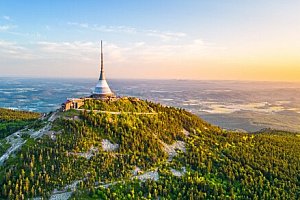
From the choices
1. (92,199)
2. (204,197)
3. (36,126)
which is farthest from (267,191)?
(36,126)

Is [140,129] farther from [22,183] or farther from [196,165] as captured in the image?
[22,183]

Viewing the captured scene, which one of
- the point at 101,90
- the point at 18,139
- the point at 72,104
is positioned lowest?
the point at 18,139

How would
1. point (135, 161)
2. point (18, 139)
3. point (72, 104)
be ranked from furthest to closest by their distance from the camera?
point (72, 104) → point (18, 139) → point (135, 161)

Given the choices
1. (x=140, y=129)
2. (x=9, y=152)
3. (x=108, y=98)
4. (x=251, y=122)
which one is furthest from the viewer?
(x=251, y=122)

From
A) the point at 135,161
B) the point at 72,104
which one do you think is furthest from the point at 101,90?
the point at 135,161

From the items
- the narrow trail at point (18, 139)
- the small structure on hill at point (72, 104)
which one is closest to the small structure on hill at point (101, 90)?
the small structure on hill at point (72, 104)

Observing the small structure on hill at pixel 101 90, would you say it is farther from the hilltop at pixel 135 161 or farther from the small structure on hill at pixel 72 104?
the small structure on hill at pixel 72 104

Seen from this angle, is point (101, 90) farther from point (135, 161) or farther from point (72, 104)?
point (135, 161)

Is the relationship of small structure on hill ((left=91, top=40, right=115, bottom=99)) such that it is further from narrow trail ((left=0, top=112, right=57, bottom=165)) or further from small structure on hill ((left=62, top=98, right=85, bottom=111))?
narrow trail ((left=0, top=112, right=57, bottom=165))
